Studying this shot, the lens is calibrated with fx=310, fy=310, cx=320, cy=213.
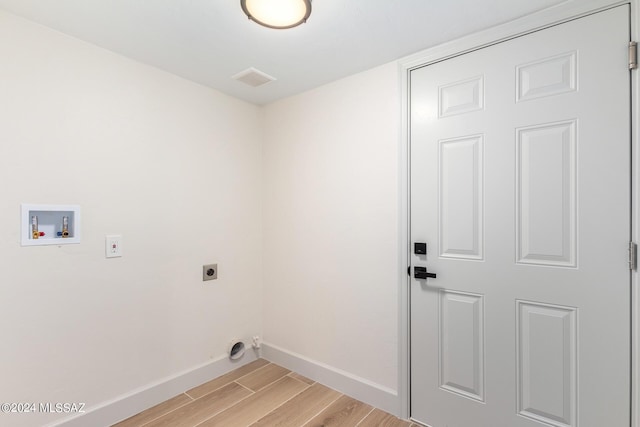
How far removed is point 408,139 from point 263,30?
1034 mm

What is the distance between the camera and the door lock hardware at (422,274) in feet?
6.02

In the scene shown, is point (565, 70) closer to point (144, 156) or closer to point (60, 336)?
point (144, 156)

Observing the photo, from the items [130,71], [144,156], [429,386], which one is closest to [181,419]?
[429,386]

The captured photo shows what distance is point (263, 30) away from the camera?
166 cm

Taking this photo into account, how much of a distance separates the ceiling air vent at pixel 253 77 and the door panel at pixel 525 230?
3.29 ft

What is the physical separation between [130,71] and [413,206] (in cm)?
198

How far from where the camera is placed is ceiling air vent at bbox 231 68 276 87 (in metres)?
2.11

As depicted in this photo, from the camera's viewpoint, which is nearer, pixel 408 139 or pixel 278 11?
pixel 278 11

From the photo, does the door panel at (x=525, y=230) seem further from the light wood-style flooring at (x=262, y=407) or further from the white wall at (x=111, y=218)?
the white wall at (x=111, y=218)

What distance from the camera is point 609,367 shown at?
4.46 ft

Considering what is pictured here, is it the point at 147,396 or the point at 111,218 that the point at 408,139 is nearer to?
the point at 111,218

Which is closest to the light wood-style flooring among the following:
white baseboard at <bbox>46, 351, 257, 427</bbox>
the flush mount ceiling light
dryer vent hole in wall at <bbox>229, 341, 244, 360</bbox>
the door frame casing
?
white baseboard at <bbox>46, 351, 257, 427</bbox>

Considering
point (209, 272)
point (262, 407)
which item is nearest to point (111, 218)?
point (209, 272)

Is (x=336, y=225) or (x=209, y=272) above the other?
(x=336, y=225)
